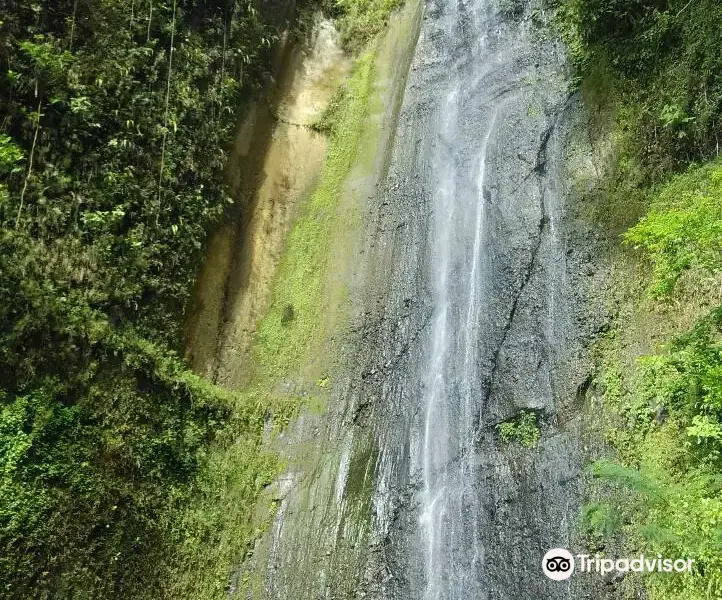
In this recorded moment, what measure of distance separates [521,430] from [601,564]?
1841mm

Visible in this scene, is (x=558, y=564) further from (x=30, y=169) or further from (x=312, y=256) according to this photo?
(x=30, y=169)

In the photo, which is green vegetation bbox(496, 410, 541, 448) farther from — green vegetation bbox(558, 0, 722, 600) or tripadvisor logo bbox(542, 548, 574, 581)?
tripadvisor logo bbox(542, 548, 574, 581)

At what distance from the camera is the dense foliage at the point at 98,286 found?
695 centimetres

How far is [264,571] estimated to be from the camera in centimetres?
761

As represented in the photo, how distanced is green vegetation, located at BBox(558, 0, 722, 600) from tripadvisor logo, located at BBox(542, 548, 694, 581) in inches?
3.8

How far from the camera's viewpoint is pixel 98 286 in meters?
8.05

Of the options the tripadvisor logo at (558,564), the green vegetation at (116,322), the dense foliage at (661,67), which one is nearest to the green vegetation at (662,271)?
the dense foliage at (661,67)

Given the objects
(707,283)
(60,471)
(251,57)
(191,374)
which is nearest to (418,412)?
(191,374)

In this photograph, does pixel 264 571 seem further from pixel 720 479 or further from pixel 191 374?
pixel 720 479

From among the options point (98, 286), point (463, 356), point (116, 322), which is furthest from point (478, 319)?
point (98, 286)

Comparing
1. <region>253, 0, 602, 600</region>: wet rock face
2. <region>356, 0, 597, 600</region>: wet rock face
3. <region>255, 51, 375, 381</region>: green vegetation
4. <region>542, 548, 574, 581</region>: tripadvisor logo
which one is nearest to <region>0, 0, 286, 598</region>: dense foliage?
<region>255, 51, 375, 381</region>: green vegetation

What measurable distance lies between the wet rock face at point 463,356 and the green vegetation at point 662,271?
534 millimetres

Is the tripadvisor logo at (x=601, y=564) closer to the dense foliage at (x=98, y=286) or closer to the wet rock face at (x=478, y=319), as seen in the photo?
the wet rock face at (x=478, y=319)

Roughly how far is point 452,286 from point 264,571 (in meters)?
4.95
